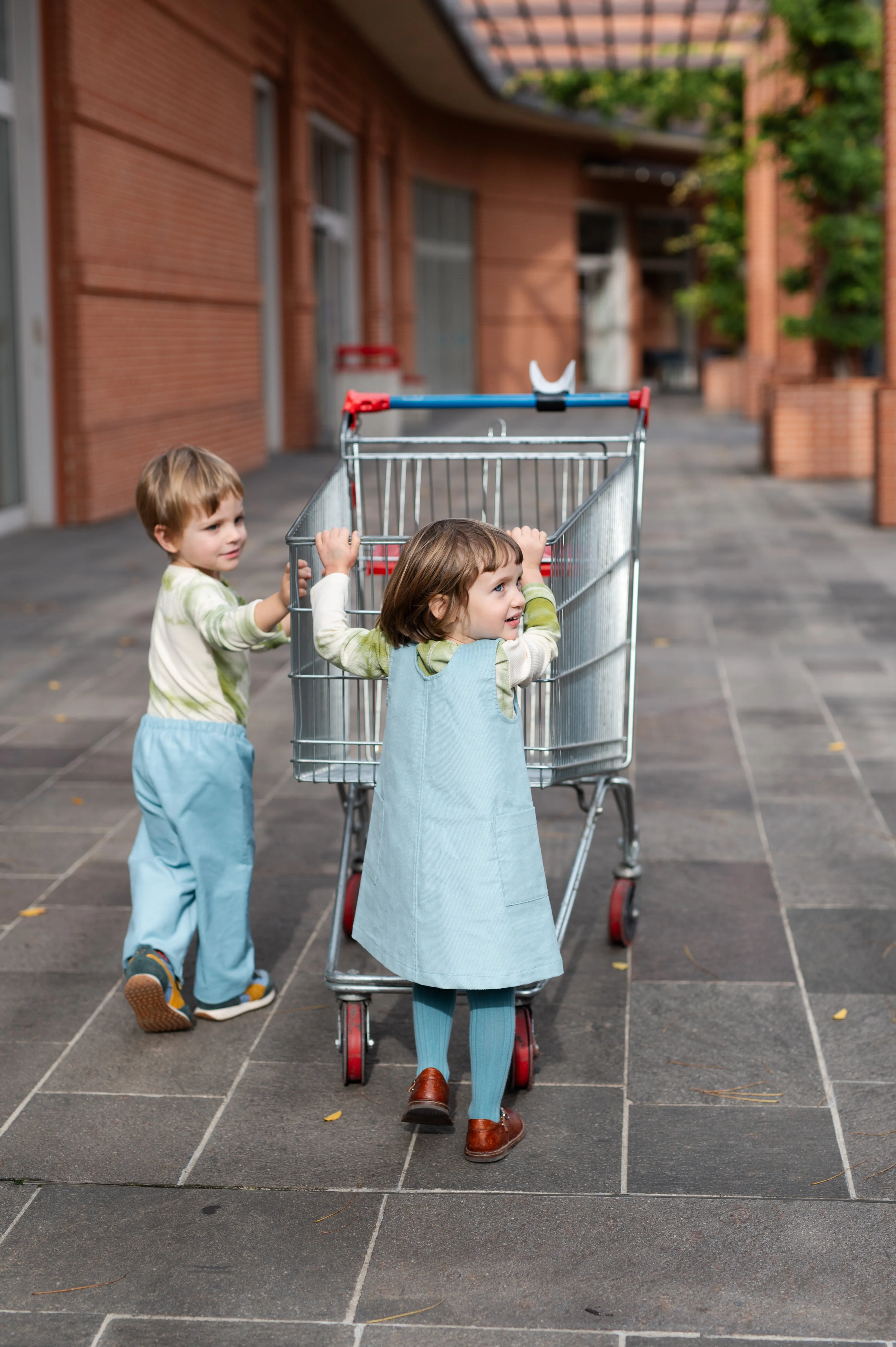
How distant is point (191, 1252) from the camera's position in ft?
9.09

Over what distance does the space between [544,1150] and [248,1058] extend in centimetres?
77

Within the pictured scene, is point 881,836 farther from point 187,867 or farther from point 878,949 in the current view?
point 187,867

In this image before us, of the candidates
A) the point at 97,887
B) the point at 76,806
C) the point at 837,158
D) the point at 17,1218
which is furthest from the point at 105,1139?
the point at 837,158

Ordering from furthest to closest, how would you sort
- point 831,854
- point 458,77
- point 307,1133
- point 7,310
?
point 458,77, point 7,310, point 831,854, point 307,1133

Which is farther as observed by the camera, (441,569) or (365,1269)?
(441,569)

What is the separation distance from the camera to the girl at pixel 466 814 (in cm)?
295

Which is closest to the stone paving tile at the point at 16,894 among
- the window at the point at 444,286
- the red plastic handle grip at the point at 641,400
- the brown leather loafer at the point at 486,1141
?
the brown leather loafer at the point at 486,1141

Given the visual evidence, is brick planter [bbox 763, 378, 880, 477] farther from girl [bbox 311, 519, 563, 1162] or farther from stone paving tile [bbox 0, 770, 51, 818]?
girl [bbox 311, 519, 563, 1162]

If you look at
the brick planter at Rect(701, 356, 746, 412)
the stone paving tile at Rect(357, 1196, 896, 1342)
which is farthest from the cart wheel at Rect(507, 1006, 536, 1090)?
the brick planter at Rect(701, 356, 746, 412)

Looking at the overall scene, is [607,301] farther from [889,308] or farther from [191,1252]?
[191,1252]

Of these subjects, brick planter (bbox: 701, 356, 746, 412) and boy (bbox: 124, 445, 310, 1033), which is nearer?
boy (bbox: 124, 445, 310, 1033)

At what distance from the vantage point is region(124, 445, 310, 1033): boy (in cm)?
354

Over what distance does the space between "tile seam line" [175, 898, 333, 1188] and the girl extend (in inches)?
16.6

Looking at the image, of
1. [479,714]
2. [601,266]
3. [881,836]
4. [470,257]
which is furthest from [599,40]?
[479,714]
